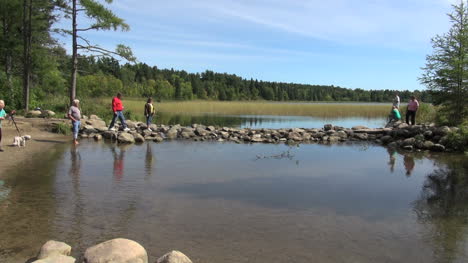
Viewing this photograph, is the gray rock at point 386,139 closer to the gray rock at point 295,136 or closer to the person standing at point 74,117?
the gray rock at point 295,136

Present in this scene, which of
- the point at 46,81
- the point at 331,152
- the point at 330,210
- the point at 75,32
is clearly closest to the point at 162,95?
the point at 46,81

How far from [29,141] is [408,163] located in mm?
14087


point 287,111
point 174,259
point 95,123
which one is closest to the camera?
point 174,259

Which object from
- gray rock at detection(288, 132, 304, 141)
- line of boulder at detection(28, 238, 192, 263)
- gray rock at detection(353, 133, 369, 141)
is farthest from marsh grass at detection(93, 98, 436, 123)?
line of boulder at detection(28, 238, 192, 263)

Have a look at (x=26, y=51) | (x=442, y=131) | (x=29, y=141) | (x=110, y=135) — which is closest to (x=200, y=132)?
(x=110, y=135)

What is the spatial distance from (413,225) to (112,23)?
1785cm

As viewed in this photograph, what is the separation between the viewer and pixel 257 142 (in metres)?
17.4

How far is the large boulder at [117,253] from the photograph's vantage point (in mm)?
4215

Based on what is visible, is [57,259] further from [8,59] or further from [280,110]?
[280,110]

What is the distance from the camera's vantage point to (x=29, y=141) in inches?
568

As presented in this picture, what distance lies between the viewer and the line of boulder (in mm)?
4195

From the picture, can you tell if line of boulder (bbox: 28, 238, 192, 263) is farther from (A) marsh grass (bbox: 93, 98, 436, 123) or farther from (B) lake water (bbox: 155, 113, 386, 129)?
(B) lake water (bbox: 155, 113, 386, 129)

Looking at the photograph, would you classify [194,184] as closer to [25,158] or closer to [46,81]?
[25,158]

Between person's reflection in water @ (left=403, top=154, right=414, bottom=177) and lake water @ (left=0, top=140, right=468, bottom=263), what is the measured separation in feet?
0.11
